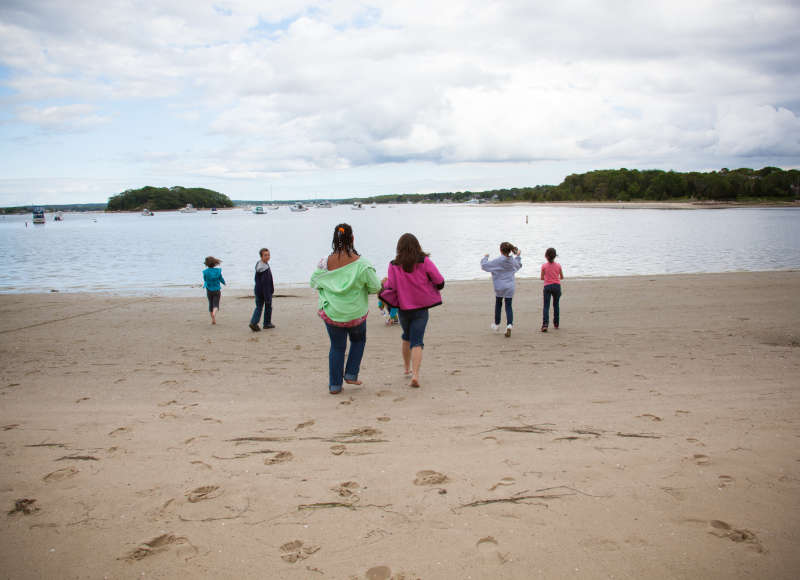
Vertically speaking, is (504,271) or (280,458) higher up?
(504,271)

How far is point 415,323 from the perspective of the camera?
6.21 metres

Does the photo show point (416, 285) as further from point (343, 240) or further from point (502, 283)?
point (502, 283)

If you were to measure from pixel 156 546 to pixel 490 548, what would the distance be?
2022mm

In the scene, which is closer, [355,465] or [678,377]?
[355,465]

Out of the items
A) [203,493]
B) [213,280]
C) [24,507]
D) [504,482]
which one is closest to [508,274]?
[504,482]

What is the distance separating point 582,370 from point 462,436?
3027 millimetres

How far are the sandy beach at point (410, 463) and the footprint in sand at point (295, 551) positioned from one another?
1cm

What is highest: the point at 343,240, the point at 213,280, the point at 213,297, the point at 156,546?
the point at 343,240

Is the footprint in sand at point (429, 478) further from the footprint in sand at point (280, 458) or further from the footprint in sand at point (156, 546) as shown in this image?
the footprint in sand at point (156, 546)

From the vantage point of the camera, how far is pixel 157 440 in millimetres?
4578

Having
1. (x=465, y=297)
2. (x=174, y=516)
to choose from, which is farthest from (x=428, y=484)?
(x=465, y=297)

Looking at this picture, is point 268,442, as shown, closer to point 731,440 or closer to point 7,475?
point 7,475

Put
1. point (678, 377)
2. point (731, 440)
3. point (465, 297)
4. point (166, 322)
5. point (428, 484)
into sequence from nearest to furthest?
point (428, 484), point (731, 440), point (678, 377), point (166, 322), point (465, 297)

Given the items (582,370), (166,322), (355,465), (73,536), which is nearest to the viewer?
(73,536)
